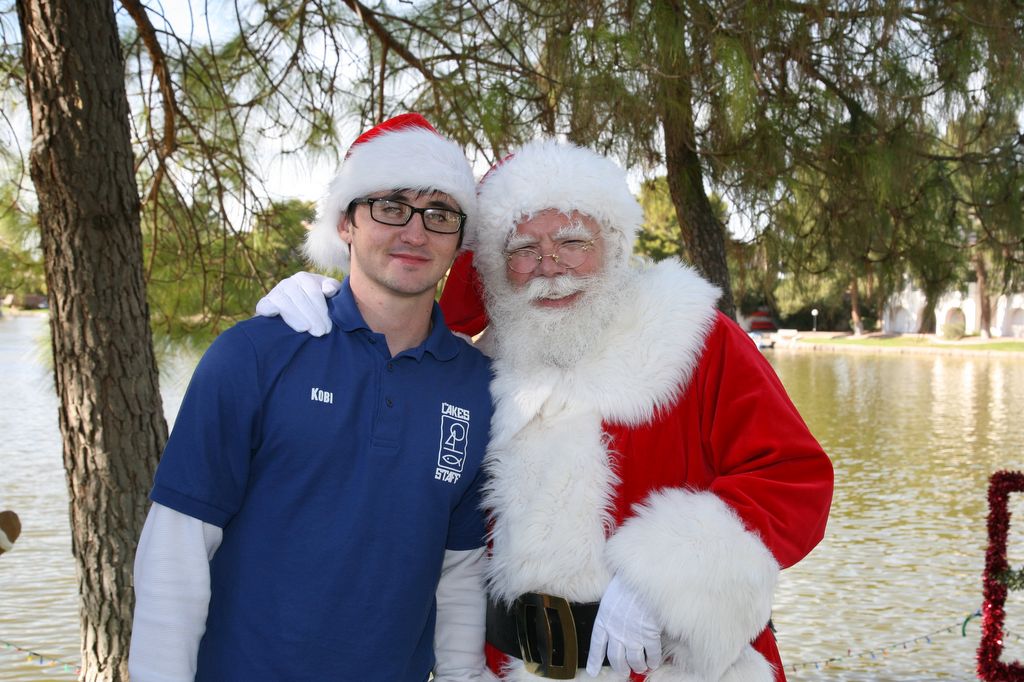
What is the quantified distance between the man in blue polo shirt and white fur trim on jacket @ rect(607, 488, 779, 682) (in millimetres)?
388

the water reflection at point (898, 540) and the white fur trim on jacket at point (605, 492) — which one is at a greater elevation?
the white fur trim on jacket at point (605, 492)

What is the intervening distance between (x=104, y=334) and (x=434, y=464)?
1765 millimetres

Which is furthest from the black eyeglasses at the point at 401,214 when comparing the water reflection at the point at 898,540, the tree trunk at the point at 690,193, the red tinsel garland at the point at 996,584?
the water reflection at the point at 898,540

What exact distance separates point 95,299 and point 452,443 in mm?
1756

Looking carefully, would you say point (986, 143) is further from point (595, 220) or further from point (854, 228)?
point (595, 220)

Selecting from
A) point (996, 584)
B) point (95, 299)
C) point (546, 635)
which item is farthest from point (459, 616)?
point (996, 584)

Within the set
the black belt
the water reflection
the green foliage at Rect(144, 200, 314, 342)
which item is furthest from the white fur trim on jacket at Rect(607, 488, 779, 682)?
the water reflection

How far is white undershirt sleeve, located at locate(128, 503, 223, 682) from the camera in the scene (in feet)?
5.22

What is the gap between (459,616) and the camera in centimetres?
195

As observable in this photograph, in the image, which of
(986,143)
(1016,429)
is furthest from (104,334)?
(1016,429)

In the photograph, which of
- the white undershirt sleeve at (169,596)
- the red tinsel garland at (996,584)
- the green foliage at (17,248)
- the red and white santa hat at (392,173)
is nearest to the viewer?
the white undershirt sleeve at (169,596)

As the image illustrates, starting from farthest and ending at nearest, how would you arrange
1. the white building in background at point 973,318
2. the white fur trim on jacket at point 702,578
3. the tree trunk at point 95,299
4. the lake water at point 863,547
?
the white building in background at point 973,318 < the lake water at point 863,547 < the tree trunk at point 95,299 < the white fur trim on jacket at point 702,578

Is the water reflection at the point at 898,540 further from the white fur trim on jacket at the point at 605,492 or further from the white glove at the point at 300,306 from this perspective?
the white glove at the point at 300,306

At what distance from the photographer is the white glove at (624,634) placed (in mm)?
1717
